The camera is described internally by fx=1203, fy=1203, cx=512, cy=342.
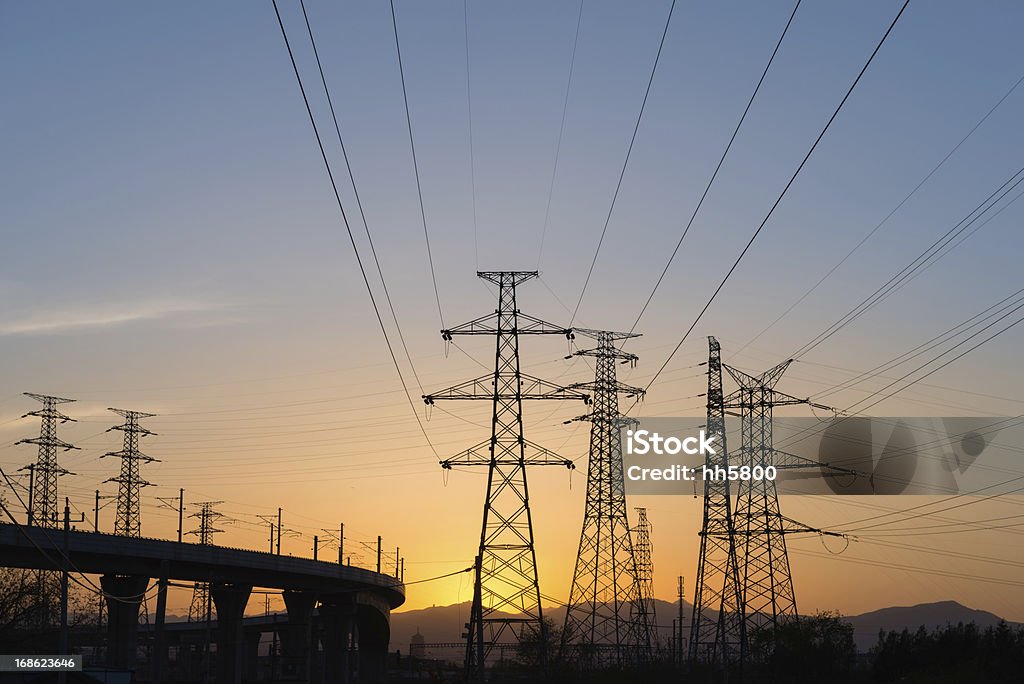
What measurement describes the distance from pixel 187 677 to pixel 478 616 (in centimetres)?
12277

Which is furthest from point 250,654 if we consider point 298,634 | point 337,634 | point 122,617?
point 122,617

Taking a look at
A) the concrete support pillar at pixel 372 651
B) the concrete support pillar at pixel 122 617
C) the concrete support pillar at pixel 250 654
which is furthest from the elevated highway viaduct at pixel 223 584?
the concrete support pillar at pixel 250 654

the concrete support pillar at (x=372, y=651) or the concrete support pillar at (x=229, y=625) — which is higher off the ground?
the concrete support pillar at (x=229, y=625)

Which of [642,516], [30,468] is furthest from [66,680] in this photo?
[642,516]

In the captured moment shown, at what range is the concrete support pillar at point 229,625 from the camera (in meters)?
97.8

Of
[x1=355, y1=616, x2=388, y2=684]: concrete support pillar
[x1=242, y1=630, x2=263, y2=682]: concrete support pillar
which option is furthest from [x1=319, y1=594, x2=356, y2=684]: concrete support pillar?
[x1=242, y1=630, x2=263, y2=682]: concrete support pillar

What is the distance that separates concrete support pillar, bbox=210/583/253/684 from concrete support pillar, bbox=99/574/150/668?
13.3 meters

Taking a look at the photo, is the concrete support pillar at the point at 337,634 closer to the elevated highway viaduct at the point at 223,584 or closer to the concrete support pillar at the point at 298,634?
the elevated highway viaduct at the point at 223,584

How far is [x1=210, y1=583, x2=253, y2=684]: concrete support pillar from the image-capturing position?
97.8 m

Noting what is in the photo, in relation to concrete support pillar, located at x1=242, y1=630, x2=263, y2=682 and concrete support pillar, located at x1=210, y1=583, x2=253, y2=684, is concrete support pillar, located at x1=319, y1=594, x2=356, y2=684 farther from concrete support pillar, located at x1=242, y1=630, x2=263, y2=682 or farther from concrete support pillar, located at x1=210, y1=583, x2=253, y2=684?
concrete support pillar, located at x1=242, y1=630, x2=263, y2=682

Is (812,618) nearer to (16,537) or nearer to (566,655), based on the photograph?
(566,655)

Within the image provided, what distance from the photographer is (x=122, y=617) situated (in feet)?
271

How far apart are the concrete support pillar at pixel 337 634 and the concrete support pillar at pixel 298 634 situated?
600cm

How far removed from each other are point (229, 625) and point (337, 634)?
75.0 feet
